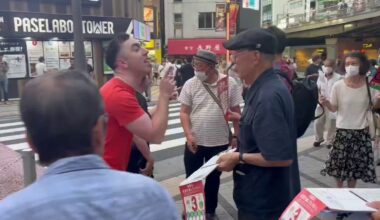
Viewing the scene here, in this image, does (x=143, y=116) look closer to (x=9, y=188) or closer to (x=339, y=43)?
(x=9, y=188)

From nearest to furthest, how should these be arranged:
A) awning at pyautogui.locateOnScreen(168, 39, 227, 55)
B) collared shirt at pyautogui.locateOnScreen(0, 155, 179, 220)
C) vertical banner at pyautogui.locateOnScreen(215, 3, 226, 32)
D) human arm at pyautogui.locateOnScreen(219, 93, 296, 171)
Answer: collared shirt at pyautogui.locateOnScreen(0, 155, 179, 220) < human arm at pyautogui.locateOnScreen(219, 93, 296, 171) < vertical banner at pyautogui.locateOnScreen(215, 3, 226, 32) < awning at pyautogui.locateOnScreen(168, 39, 227, 55)

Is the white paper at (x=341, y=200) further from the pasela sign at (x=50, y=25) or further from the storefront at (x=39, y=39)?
the pasela sign at (x=50, y=25)

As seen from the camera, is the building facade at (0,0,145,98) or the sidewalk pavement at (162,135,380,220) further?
the building facade at (0,0,145,98)

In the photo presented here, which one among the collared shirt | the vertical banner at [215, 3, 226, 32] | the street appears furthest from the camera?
the vertical banner at [215, 3, 226, 32]

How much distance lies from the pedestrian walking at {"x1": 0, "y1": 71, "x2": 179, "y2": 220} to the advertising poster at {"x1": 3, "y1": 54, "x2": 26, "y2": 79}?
16.8 m

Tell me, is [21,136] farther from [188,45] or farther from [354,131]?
[188,45]

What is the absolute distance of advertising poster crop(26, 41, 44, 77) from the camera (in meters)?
17.1

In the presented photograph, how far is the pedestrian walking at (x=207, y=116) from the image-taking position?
4008mm

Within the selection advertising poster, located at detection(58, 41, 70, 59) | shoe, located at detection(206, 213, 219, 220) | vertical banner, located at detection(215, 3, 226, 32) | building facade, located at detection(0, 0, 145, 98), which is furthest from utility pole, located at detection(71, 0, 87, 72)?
vertical banner, located at detection(215, 3, 226, 32)

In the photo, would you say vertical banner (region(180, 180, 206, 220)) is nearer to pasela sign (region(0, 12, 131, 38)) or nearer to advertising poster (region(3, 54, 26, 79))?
pasela sign (region(0, 12, 131, 38))

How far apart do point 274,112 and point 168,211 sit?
3.82ft

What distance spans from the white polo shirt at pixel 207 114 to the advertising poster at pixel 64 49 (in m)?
15.5

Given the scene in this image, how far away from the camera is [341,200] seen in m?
1.79

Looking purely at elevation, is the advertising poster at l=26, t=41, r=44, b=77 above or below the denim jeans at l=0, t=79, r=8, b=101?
above
